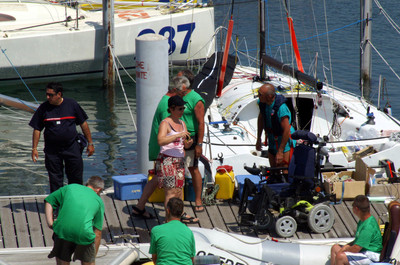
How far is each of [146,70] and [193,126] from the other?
1160mm

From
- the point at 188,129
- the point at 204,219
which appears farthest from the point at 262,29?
the point at 204,219

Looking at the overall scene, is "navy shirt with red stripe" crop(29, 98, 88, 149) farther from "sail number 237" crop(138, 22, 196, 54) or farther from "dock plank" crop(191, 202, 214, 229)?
"sail number 237" crop(138, 22, 196, 54)

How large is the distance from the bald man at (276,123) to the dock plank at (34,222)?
115 inches

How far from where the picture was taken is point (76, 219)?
20.0ft

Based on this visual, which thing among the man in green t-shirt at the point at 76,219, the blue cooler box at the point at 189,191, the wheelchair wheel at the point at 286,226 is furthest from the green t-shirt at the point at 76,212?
the blue cooler box at the point at 189,191

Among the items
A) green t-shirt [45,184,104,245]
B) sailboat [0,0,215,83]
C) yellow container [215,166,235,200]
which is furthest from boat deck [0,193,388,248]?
sailboat [0,0,215,83]

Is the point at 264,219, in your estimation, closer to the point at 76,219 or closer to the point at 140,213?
the point at 140,213

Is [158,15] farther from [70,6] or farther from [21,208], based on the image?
[21,208]

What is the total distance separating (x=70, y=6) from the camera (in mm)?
21531

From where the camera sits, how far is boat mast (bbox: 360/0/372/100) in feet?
56.4

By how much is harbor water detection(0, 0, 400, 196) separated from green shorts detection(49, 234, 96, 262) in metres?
6.29

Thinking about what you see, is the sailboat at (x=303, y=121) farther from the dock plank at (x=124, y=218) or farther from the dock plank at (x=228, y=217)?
the dock plank at (x=124, y=218)

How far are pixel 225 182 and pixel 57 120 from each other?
2.19 metres

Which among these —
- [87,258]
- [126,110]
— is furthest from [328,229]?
[126,110]
